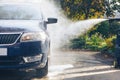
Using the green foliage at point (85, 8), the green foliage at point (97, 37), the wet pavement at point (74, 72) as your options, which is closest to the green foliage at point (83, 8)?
the green foliage at point (85, 8)

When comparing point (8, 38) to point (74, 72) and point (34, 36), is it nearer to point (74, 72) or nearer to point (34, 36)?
point (34, 36)

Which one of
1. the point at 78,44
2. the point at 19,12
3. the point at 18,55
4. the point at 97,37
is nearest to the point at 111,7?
the point at 97,37

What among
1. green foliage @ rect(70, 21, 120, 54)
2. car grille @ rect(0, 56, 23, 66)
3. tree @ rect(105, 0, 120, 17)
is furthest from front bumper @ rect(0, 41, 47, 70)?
tree @ rect(105, 0, 120, 17)

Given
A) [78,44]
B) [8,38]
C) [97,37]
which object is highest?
[8,38]

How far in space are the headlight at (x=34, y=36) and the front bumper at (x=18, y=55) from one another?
80 millimetres

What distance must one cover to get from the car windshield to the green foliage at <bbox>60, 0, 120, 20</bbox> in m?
11.0

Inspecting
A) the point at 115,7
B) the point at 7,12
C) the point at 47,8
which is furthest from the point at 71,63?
the point at 47,8

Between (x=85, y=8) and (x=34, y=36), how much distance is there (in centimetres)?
1283

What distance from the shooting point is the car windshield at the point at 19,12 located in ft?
25.3

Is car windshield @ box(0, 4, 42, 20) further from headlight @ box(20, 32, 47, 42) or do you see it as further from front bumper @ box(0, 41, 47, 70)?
front bumper @ box(0, 41, 47, 70)

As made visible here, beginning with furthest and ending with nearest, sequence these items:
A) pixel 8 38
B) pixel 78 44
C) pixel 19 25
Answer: pixel 78 44
pixel 19 25
pixel 8 38

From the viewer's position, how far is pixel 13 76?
21.7 feet

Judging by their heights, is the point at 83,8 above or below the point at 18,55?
above

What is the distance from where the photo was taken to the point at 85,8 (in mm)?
19172
